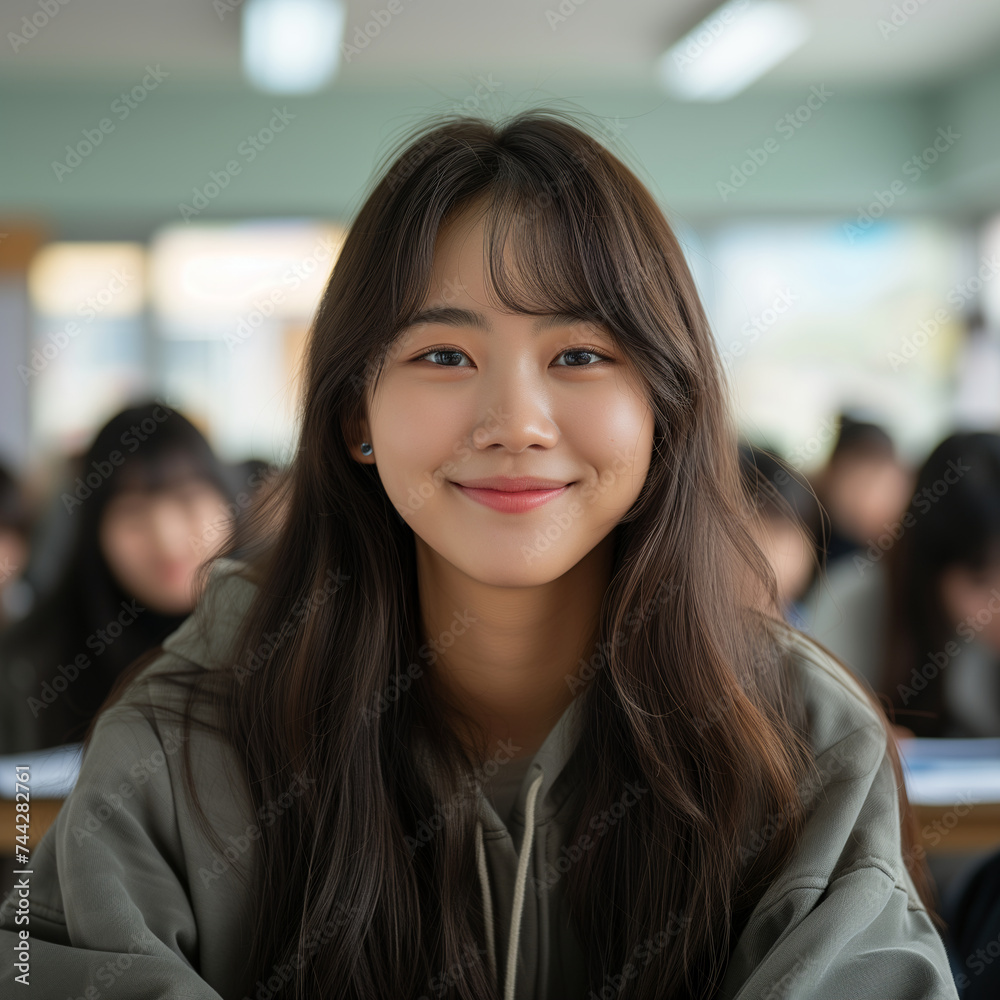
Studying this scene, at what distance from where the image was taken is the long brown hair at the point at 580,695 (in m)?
1.00

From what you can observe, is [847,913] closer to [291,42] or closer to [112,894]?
[112,894]

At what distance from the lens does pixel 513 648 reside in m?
1.16

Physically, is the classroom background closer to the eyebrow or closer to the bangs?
the bangs

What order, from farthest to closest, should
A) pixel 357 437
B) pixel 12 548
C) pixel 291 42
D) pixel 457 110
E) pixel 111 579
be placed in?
pixel 457 110, pixel 291 42, pixel 12 548, pixel 111 579, pixel 357 437

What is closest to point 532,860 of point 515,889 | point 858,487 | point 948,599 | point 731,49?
point 515,889

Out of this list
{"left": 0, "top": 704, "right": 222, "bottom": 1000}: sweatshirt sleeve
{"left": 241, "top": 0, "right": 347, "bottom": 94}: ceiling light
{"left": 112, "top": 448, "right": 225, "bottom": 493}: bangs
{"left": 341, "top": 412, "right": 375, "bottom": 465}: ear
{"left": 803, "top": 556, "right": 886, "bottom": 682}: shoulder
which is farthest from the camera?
{"left": 241, "top": 0, "right": 347, "bottom": 94}: ceiling light

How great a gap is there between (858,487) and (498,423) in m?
2.99

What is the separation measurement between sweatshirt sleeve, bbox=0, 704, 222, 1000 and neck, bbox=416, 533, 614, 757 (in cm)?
33

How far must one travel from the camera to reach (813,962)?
0.87 meters

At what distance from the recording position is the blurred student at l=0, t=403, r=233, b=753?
2.37m

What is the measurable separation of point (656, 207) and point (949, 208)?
5389 millimetres

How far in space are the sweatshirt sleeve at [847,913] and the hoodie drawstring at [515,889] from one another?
0.21 m

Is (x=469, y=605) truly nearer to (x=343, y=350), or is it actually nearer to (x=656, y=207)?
(x=343, y=350)

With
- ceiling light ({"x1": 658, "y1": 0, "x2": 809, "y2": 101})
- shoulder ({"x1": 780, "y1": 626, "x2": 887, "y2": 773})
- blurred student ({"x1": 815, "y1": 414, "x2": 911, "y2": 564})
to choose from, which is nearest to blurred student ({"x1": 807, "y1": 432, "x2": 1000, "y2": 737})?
blurred student ({"x1": 815, "y1": 414, "x2": 911, "y2": 564})
